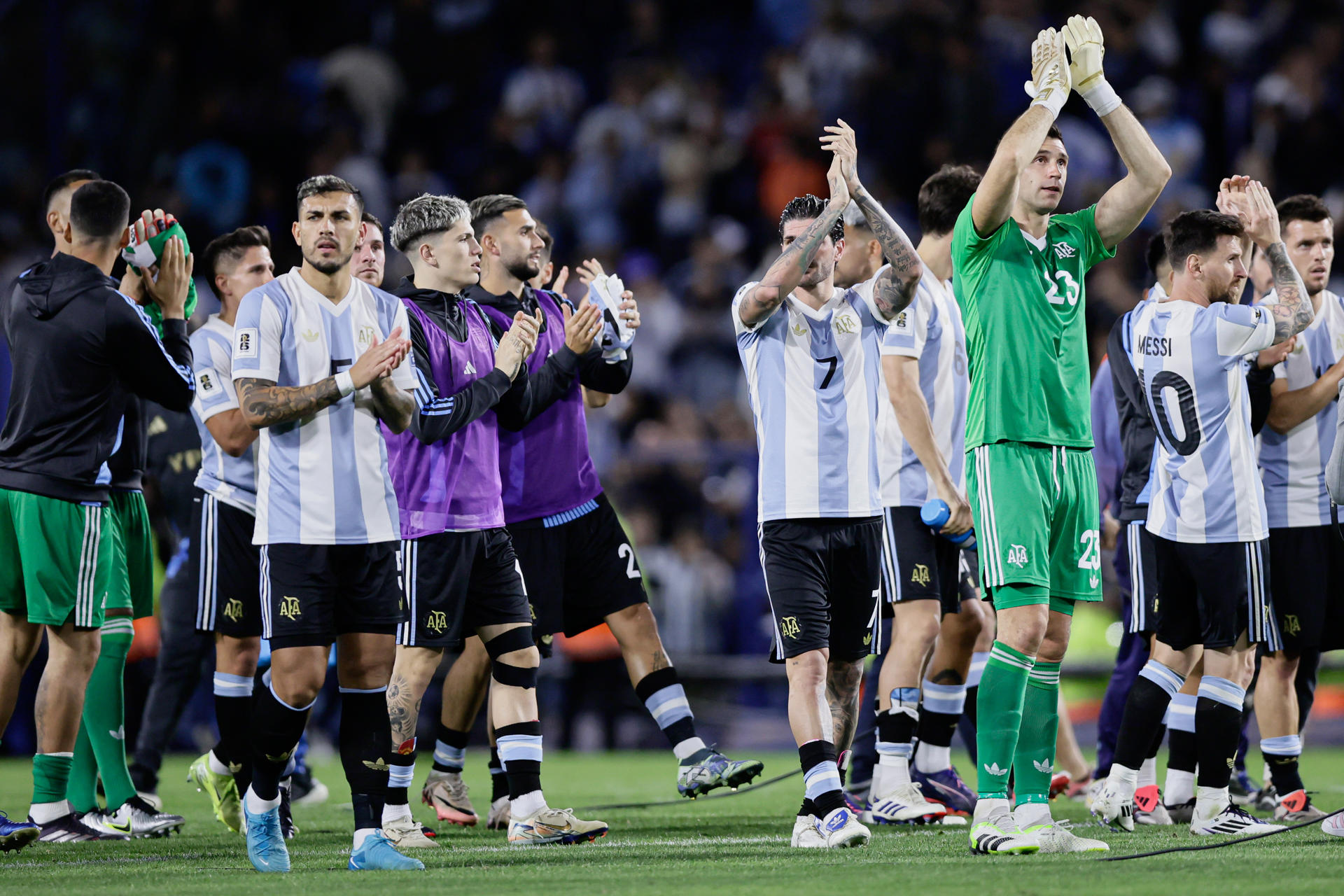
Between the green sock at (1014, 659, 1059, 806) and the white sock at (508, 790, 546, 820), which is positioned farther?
A: the white sock at (508, 790, 546, 820)

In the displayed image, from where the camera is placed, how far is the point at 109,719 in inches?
302

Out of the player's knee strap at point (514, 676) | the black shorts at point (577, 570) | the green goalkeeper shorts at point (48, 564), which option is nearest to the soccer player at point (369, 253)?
the black shorts at point (577, 570)

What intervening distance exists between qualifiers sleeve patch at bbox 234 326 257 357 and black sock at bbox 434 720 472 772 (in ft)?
8.88

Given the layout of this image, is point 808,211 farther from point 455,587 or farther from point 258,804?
point 258,804

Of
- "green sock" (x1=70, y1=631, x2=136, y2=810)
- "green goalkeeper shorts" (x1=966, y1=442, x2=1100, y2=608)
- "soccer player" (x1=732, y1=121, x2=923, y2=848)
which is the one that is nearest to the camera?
"green goalkeeper shorts" (x1=966, y1=442, x2=1100, y2=608)

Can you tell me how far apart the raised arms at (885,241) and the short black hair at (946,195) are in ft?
3.45

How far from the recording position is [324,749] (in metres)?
12.9

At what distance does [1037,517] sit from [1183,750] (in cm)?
210

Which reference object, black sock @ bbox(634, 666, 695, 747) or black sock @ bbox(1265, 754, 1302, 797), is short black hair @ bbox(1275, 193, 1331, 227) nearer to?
black sock @ bbox(1265, 754, 1302, 797)

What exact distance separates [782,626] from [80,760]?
3719mm

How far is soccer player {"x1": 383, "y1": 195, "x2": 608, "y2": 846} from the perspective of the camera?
6.77m

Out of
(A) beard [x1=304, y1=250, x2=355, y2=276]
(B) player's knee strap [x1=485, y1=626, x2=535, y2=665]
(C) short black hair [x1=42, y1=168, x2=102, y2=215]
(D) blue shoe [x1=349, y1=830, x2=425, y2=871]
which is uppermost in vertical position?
(C) short black hair [x1=42, y1=168, x2=102, y2=215]

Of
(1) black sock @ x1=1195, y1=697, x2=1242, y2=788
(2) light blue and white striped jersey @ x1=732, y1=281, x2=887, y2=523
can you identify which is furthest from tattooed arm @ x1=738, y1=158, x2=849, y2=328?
(1) black sock @ x1=1195, y1=697, x2=1242, y2=788

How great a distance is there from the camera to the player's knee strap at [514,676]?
22.4 ft
